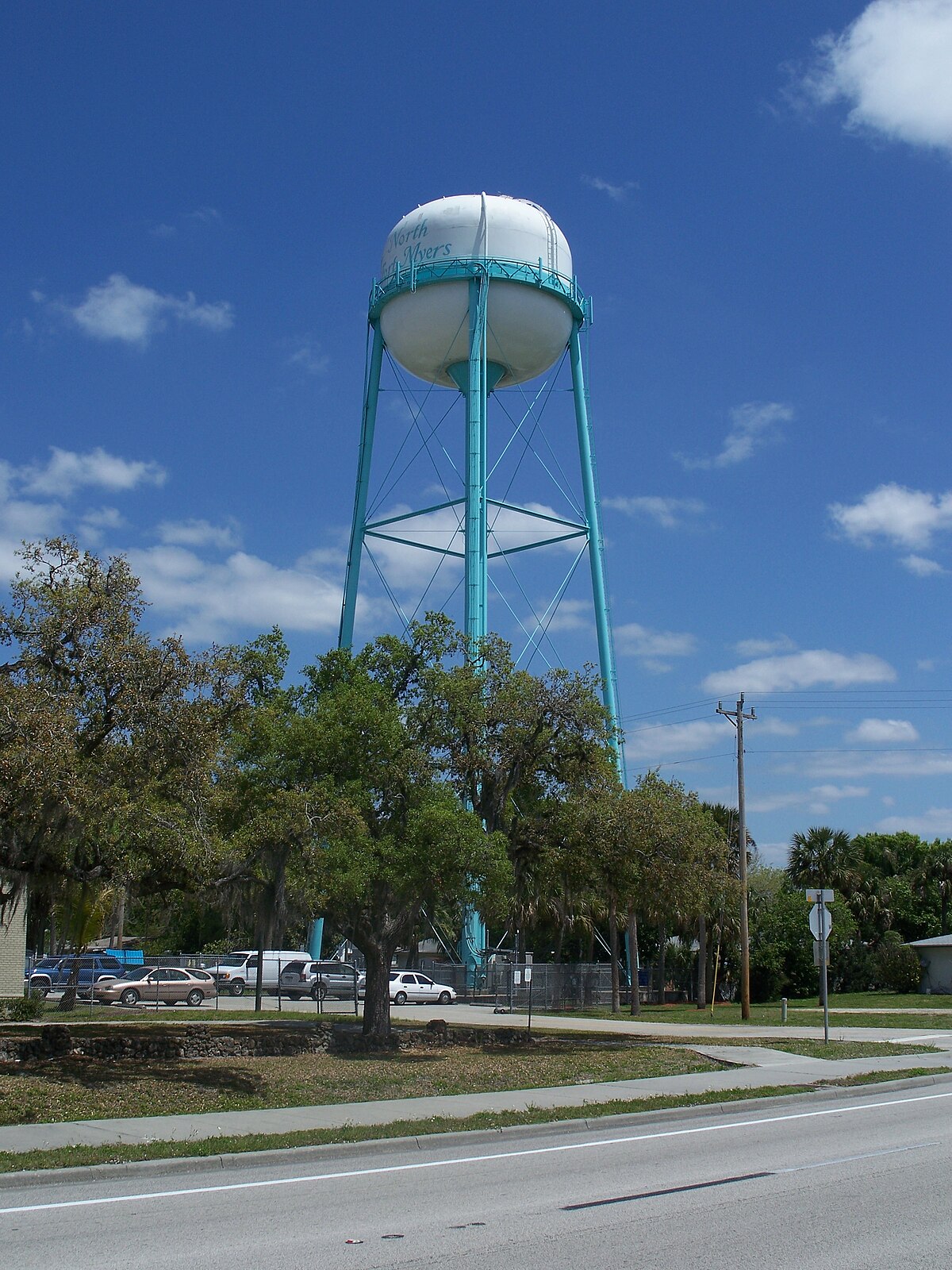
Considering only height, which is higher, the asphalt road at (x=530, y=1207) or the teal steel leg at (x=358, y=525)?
the teal steel leg at (x=358, y=525)

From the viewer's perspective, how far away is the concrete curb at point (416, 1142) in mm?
10383

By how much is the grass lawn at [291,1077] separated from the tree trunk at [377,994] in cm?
119

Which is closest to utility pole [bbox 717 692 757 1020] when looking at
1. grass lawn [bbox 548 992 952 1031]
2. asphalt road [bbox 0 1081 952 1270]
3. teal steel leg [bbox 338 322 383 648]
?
grass lawn [bbox 548 992 952 1031]

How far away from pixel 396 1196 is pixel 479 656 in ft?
46.9

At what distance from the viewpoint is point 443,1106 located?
15.1 m

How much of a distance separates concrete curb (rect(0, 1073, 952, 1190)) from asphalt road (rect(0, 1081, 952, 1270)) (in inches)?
1.7

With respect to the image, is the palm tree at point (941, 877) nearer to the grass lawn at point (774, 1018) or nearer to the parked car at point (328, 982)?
the grass lawn at point (774, 1018)

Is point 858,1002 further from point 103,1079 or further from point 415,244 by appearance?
point 103,1079

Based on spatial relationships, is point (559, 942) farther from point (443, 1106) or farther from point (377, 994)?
point (443, 1106)

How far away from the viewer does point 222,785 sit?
54.2 ft

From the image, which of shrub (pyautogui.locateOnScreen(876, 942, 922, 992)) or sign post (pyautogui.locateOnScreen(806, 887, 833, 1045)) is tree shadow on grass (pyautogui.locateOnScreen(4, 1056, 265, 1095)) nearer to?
sign post (pyautogui.locateOnScreen(806, 887, 833, 1045))

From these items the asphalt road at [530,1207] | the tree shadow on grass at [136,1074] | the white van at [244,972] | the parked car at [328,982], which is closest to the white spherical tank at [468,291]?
the parked car at [328,982]

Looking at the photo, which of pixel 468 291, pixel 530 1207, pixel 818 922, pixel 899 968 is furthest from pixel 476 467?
pixel 899 968

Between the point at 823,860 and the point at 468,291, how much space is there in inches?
1268
